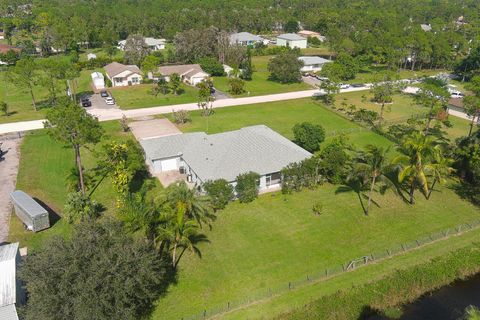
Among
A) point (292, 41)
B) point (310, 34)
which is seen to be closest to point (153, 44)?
point (292, 41)

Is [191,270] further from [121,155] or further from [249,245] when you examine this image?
[121,155]

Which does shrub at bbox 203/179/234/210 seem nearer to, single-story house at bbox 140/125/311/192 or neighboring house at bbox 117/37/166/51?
single-story house at bbox 140/125/311/192

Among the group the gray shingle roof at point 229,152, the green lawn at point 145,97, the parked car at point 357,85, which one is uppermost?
the gray shingle roof at point 229,152

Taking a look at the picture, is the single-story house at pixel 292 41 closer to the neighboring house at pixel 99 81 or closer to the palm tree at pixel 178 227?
the neighboring house at pixel 99 81

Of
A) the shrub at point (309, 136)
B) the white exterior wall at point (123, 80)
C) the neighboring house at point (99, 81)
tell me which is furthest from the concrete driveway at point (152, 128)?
the neighboring house at point (99, 81)

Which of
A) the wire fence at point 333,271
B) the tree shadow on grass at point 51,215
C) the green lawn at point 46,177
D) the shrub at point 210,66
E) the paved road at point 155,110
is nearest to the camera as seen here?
the wire fence at point 333,271

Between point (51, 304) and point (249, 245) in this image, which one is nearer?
point (51, 304)

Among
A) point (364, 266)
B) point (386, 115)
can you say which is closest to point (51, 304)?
point (364, 266)
